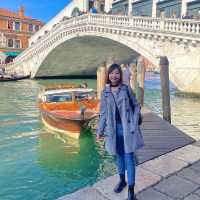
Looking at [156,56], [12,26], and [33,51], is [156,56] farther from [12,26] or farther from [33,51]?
[12,26]

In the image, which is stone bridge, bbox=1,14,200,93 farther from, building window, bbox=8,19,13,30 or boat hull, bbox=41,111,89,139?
building window, bbox=8,19,13,30

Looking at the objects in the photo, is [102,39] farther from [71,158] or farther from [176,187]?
[176,187]

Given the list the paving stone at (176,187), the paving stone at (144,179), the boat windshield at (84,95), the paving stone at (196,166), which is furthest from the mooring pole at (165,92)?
the paving stone at (176,187)

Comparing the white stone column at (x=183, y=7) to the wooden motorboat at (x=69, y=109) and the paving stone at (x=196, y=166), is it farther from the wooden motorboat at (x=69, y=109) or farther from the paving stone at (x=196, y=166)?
the paving stone at (x=196, y=166)

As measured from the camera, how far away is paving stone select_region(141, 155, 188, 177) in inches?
118

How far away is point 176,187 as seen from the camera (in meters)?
2.66

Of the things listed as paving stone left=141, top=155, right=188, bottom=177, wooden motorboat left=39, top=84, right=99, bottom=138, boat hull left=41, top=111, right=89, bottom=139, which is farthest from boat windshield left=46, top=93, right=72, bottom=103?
paving stone left=141, top=155, right=188, bottom=177

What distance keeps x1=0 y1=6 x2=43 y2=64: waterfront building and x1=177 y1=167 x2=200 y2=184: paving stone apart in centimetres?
3085

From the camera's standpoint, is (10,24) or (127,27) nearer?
(127,27)

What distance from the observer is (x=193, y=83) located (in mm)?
11281

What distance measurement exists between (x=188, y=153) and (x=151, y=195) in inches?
51.2

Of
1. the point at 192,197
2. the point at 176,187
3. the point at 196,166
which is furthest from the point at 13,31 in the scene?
the point at 192,197

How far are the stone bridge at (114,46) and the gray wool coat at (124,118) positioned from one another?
8809 mm

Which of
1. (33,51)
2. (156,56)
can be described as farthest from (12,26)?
(156,56)
